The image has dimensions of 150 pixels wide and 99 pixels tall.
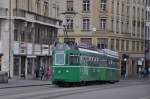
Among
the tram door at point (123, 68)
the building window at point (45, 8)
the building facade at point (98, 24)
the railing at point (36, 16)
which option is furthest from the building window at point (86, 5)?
the building window at point (45, 8)

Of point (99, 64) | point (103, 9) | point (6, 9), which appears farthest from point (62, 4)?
point (99, 64)

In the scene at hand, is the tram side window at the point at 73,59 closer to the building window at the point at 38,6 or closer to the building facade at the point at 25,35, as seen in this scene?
the building facade at the point at 25,35

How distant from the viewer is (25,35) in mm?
66625

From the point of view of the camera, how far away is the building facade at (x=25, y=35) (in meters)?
62.7

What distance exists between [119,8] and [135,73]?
46.7 ft

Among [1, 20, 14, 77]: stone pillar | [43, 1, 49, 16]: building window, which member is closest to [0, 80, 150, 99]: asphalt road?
[1, 20, 14, 77]: stone pillar

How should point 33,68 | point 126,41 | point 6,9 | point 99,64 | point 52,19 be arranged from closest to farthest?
1. point 99,64
2. point 6,9
3. point 33,68
4. point 52,19
5. point 126,41

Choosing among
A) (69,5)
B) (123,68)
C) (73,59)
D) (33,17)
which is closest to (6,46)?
(33,17)

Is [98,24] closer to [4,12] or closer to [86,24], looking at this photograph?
[86,24]

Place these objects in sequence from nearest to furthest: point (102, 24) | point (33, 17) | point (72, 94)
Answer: point (72, 94) < point (33, 17) < point (102, 24)

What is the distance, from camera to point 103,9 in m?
98.9

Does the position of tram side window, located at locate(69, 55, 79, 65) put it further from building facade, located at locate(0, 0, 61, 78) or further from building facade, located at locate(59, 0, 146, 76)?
building facade, located at locate(59, 0, 146, 76)

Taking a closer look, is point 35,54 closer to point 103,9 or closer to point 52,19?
point 52,19

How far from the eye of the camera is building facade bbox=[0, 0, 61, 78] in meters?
62.7
